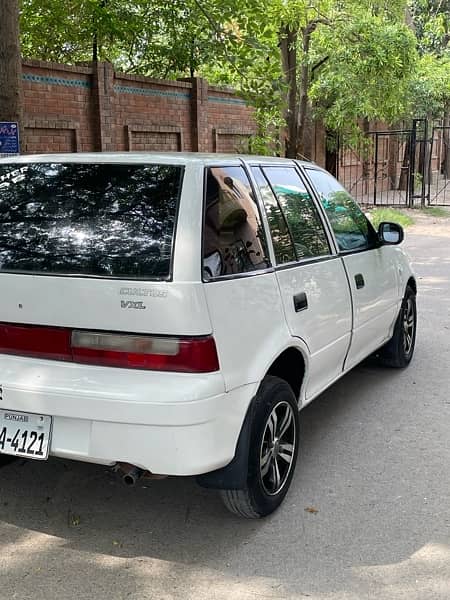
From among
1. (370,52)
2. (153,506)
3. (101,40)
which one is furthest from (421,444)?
(370,52)

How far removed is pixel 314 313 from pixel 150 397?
4.45 ft

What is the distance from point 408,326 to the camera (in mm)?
6219

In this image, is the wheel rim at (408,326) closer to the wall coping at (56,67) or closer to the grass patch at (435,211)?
the wall coping at (56,67)

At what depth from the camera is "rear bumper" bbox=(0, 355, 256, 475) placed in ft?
9.93

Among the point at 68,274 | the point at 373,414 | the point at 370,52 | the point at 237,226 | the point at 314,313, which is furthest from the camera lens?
the point at 370,52

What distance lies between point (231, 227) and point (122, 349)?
2.72 feet

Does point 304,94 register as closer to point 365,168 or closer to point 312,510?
point 365,168

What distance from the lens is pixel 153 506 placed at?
12.4 ft

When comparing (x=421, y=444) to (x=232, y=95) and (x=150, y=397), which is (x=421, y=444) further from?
(x=232, y=95)

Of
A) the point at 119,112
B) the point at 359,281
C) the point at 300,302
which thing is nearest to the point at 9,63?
the point at 359,281

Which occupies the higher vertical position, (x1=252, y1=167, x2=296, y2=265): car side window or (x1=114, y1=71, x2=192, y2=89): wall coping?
A: (x1=114, y1=71, x2=192, y2=89): wall coping

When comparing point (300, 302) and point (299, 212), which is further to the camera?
point (299, 212)

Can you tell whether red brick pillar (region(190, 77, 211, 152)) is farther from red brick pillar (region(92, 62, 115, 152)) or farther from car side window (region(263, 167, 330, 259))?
car side window (region(263, 167, 330, 259))

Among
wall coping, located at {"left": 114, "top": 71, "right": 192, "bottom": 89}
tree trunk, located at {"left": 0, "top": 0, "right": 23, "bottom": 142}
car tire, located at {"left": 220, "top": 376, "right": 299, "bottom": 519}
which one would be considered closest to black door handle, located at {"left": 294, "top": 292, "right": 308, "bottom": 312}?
car tire, located at {"left": 220, "top": 376, "right": 299, "bottom": 519}
